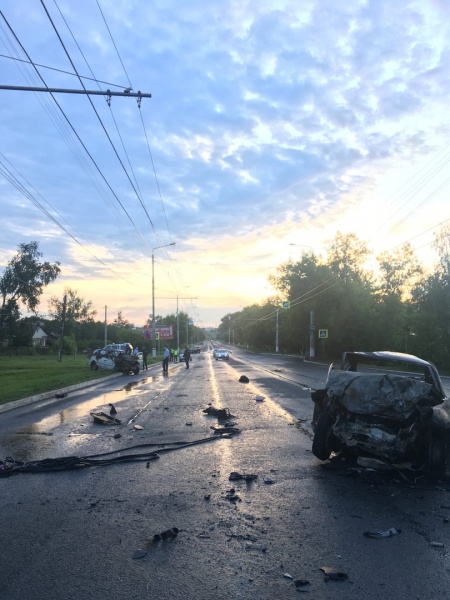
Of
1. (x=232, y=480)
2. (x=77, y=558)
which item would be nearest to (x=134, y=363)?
(x=232, y=480)

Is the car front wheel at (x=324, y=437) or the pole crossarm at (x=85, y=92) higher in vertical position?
the pole crossarm at (x=85, y=92)

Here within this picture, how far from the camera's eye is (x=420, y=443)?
21.4 ft

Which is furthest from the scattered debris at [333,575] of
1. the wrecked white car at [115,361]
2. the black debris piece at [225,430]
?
the wrecked white car at [115,361]

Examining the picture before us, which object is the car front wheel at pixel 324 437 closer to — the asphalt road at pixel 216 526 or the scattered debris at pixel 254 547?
the asphalt road at pixel 216 526

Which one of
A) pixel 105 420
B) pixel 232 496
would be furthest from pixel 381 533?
pixel 105 420

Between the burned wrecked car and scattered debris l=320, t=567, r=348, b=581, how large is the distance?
2.76 m

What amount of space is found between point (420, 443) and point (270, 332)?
106 metres

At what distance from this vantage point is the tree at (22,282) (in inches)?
2997

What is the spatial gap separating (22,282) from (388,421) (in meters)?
77.4

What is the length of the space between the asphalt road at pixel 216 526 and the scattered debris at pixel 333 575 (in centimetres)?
3

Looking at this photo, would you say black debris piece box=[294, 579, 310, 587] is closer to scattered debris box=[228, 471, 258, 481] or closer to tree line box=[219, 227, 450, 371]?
scattered debris box=[228, 471, 258, 481]

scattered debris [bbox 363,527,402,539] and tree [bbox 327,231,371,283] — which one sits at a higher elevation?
tree [bbox 327,231,371,283]

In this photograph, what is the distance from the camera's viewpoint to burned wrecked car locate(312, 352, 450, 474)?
252 inches

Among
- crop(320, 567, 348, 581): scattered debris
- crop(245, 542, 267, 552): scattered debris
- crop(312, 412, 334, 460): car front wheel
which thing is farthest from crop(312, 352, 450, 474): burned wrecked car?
crop(320, 567, 348, 581): scattered debris
